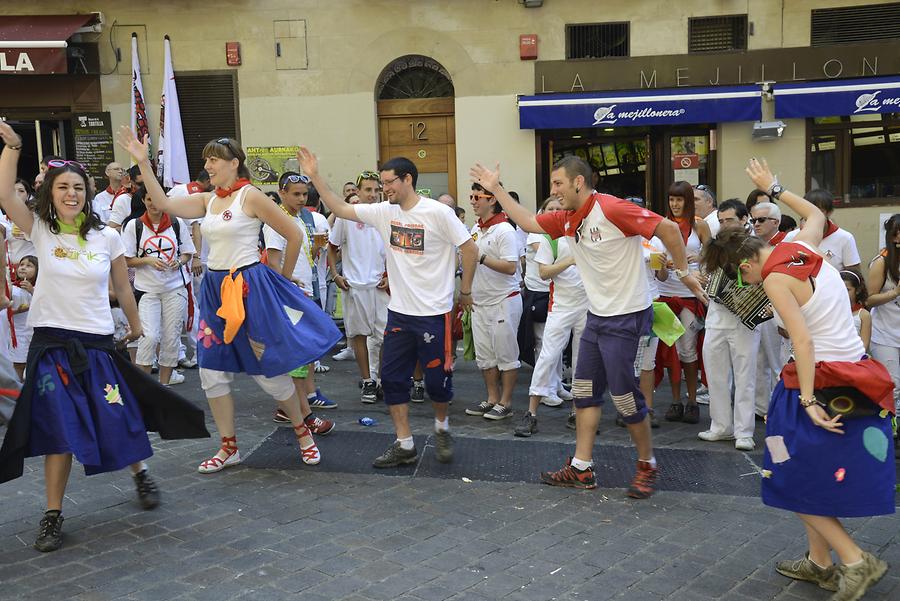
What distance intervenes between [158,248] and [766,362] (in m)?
5.50

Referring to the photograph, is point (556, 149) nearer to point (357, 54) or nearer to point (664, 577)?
point (357, 54)

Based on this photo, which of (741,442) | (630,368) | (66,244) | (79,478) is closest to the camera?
(66,244)

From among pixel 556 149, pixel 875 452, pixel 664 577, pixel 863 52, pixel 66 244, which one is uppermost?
pixel 863 52

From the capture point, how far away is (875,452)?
12.5 feet

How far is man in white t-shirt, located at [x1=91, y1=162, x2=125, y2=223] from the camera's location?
34.0 ft

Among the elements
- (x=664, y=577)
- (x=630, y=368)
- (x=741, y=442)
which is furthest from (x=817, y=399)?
(x=741, y=442)

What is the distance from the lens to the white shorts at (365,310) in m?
8.00

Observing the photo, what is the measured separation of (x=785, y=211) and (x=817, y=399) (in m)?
10.8

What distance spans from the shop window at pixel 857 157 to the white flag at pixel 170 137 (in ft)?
34.2

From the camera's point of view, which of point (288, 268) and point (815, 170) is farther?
point (815, 170)

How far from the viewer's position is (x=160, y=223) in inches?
317

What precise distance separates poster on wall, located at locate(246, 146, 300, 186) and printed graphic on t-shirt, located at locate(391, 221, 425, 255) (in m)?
9.07

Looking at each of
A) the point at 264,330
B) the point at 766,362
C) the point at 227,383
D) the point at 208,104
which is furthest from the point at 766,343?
the point at 208,104

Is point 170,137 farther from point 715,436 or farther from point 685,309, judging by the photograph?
point 715,436
